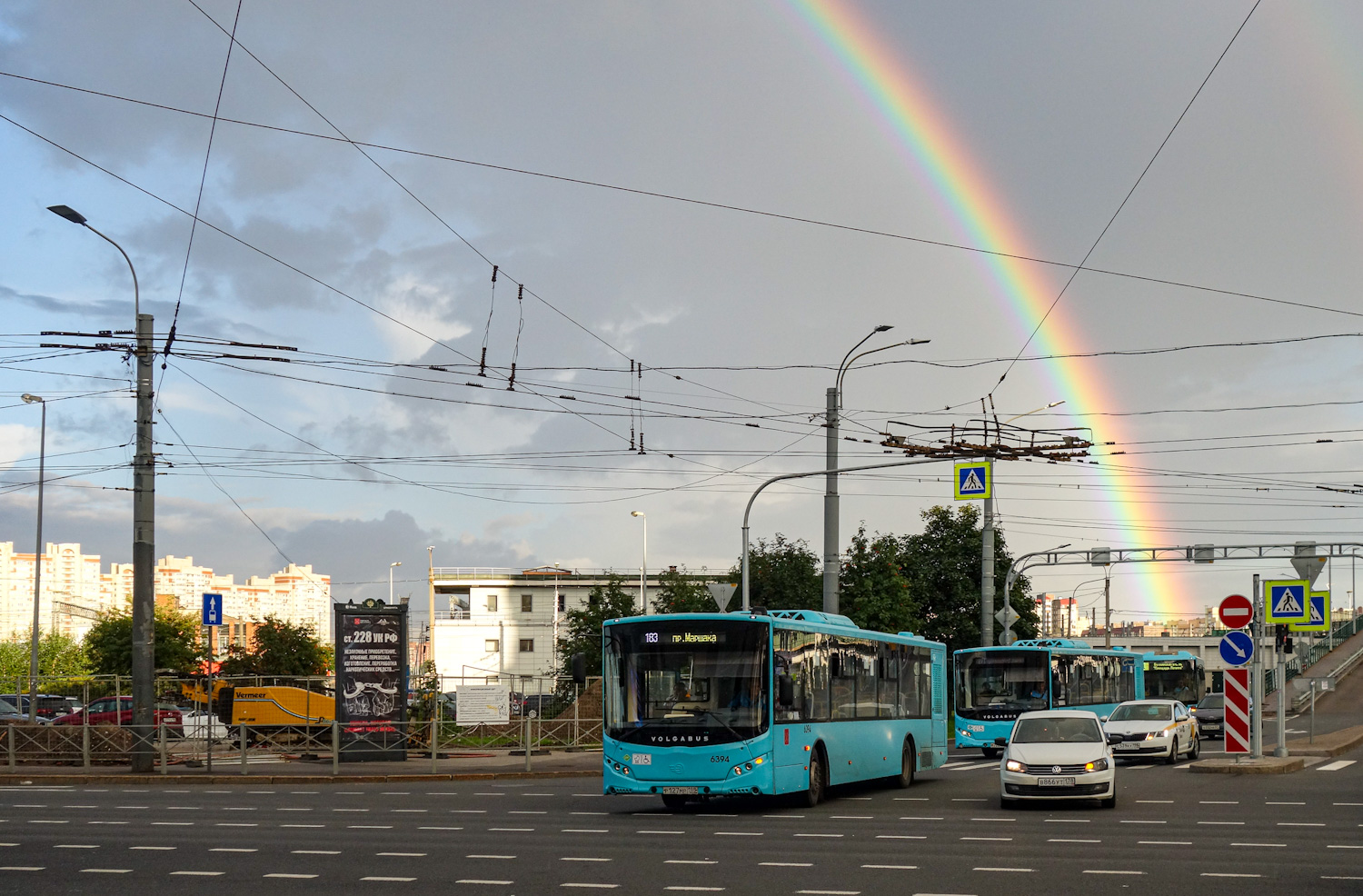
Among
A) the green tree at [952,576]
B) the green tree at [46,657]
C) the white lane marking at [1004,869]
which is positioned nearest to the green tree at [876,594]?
the green tree at [952,576]

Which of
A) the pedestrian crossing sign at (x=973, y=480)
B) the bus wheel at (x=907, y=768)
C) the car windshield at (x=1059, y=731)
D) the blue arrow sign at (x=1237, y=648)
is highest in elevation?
the pedestrian crossing sign at (x=973, y=480)

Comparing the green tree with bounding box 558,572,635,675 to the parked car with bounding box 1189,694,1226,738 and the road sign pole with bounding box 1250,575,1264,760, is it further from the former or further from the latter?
the road sign pole with bounding box 1250,575,1264,760

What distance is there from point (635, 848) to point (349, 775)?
13.5 meters

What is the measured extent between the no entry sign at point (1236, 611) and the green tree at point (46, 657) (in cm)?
8700

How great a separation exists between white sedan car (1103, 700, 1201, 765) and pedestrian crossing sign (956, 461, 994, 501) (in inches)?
252

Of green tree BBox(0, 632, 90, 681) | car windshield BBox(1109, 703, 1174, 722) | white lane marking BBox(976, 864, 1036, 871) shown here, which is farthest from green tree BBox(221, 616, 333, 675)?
green tree BBox(0, 632, 90, 681)

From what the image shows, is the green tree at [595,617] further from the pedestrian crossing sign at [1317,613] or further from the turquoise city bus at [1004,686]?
the pedestrian crossing sign at [1317,613]

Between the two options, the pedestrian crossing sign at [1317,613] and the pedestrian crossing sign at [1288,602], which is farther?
the pedestrian crossing sign at [1317,613]

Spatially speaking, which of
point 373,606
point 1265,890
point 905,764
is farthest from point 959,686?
point 1265,890

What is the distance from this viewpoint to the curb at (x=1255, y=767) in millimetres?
26422

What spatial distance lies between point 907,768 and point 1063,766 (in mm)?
5965

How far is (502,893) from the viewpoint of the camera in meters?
11.3

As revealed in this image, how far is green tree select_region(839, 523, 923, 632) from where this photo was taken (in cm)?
5156

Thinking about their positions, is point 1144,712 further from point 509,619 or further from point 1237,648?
point 509,619
